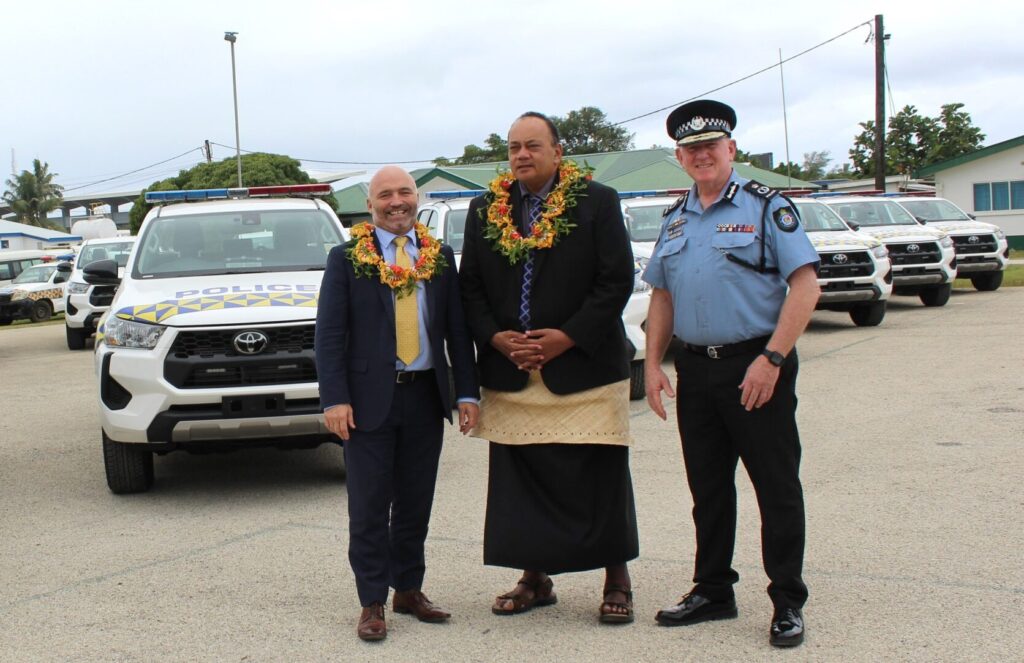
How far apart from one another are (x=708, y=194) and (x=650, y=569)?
180 centimetres

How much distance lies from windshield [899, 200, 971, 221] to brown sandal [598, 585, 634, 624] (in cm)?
1797

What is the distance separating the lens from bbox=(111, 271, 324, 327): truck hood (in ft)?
21.7

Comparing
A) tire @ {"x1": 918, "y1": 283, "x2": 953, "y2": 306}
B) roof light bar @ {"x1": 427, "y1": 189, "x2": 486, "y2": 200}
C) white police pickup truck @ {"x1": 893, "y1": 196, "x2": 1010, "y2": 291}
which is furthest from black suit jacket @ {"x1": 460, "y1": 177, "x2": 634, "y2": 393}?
white police pickup truck @ {"x1": 893, "y1": 196, "x2": 1010, "y2": 291}

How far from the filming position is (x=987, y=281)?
69.9ft

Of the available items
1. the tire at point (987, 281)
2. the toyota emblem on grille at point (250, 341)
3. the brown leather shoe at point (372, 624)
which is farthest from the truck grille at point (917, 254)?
the brown leather shoe at point (372, 624)

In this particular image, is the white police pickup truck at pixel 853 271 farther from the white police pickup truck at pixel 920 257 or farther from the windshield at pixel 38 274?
the windshield at pixel 38 274

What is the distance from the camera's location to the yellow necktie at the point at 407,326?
4.54m

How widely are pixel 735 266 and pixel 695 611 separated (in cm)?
136

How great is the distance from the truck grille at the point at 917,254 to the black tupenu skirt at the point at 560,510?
14382 millimetres

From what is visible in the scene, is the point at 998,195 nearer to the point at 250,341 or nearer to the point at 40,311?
the point at 40,311

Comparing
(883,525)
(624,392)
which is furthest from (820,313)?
(624,392)

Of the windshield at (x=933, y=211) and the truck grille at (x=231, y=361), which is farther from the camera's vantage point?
the windshield at (x=933, y=211)

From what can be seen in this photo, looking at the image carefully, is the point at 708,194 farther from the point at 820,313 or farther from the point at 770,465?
the point at 820,313

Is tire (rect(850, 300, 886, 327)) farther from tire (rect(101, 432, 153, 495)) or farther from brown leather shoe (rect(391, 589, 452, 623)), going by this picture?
brown leather shoe (rect(391, 589, 452, 623))
